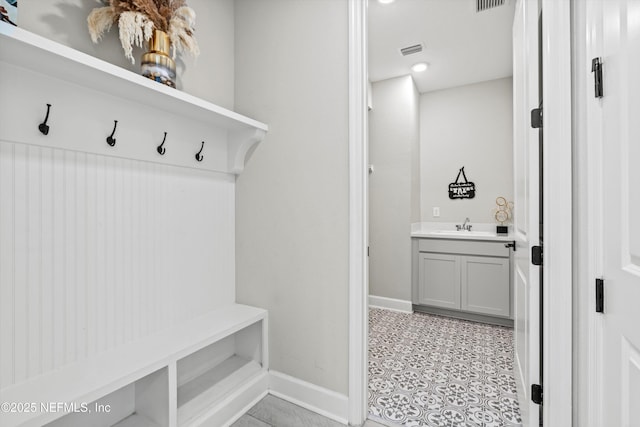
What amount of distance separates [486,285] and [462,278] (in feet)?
0.74

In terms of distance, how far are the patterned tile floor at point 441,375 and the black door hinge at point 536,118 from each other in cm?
151

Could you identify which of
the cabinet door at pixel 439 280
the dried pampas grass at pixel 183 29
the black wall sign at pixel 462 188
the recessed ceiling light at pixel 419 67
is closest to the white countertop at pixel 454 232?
the cabinet door at pixel 439 280

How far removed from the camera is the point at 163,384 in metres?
1.31

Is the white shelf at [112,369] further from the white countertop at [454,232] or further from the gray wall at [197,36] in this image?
the white countertop at [454,232]

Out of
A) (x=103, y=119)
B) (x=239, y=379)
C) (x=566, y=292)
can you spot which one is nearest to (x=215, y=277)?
(x=239, y=379)

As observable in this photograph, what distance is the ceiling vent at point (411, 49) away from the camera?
2867mm

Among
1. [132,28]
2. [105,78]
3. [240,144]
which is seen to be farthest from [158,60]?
[240,144]

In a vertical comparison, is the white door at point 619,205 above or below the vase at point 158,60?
below

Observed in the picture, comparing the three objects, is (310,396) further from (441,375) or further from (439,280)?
(439,280)

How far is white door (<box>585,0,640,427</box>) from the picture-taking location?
0.73 m

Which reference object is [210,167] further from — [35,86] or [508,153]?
[508,153]

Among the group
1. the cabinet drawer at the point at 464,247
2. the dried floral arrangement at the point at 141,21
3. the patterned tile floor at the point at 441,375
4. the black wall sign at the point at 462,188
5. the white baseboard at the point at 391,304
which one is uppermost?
the dried floral arrangement at the point at 141,21

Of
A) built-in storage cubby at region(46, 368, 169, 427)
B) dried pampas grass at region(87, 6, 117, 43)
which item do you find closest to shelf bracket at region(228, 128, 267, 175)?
dried pampas grass at region(87, 6, 117, 43)

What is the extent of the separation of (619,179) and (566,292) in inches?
20.3
